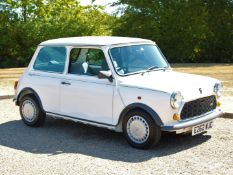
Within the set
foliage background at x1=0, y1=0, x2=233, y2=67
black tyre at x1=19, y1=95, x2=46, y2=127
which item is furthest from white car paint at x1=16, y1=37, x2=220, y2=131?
foliage background at x1=0, y1=0, x2=233, y2=67

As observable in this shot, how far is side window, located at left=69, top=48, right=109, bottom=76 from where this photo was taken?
293 inches

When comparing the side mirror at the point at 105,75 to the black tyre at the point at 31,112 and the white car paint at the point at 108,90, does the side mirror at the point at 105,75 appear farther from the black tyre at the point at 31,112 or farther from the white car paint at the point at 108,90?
the black tyre at the point at 31,112

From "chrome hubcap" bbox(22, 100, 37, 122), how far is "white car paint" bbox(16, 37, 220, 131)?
1.06 feet

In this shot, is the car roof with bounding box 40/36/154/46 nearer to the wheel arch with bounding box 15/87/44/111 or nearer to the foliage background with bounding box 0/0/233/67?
the wheel arch with bounding box 15/87/44/111

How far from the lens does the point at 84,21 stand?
92.1 ft

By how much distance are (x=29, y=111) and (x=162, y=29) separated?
62.4ft

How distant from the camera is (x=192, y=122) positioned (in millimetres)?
6742

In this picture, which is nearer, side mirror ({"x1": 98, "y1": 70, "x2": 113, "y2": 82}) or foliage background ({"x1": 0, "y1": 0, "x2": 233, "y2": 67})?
side mirror ({"x1": 98, "y1": 70, "x2": 113, "y2": 82})

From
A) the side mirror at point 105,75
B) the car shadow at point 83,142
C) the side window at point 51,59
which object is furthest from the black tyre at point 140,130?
the side window at point 51,59

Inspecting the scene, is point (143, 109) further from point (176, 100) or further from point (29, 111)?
point (29, 111)

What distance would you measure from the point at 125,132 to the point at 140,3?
20.7m

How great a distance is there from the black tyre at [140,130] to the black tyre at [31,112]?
209 centimetres

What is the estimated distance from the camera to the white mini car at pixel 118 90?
21.9ft

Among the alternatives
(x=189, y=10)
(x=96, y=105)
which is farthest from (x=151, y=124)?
(x=189, y=10)
